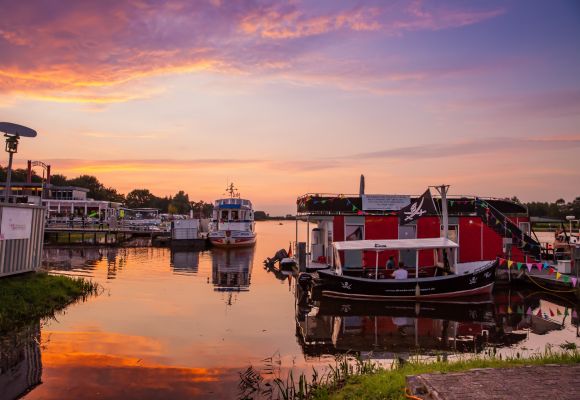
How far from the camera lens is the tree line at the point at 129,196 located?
12846 centimetres

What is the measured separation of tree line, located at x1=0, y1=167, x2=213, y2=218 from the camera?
5058 inches

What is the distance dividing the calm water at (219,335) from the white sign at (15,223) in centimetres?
398

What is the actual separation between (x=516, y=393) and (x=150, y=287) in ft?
74.9

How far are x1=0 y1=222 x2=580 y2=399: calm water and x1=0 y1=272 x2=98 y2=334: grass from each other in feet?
2.50

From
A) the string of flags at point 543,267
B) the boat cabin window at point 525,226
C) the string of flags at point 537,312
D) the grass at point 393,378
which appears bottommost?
the string of flags at point 537,312

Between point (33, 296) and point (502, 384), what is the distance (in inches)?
715

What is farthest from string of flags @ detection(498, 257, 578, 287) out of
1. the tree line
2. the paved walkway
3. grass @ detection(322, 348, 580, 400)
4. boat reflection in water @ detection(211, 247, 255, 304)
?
the tree line

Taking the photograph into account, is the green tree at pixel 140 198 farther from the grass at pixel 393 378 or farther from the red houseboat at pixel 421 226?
the grass at pixel 393 378

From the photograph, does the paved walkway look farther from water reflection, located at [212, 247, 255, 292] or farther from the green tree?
the green tree

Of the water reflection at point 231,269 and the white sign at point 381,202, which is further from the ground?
the white sign at point 381,202

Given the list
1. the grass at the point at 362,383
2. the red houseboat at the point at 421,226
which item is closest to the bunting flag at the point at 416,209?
the red houseboat at the point at 421,226

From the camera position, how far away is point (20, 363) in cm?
1345

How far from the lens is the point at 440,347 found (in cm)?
1644

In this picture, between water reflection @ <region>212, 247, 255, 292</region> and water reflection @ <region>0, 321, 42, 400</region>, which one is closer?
water reflection @ <region>0, 321, 42, 400</region>
